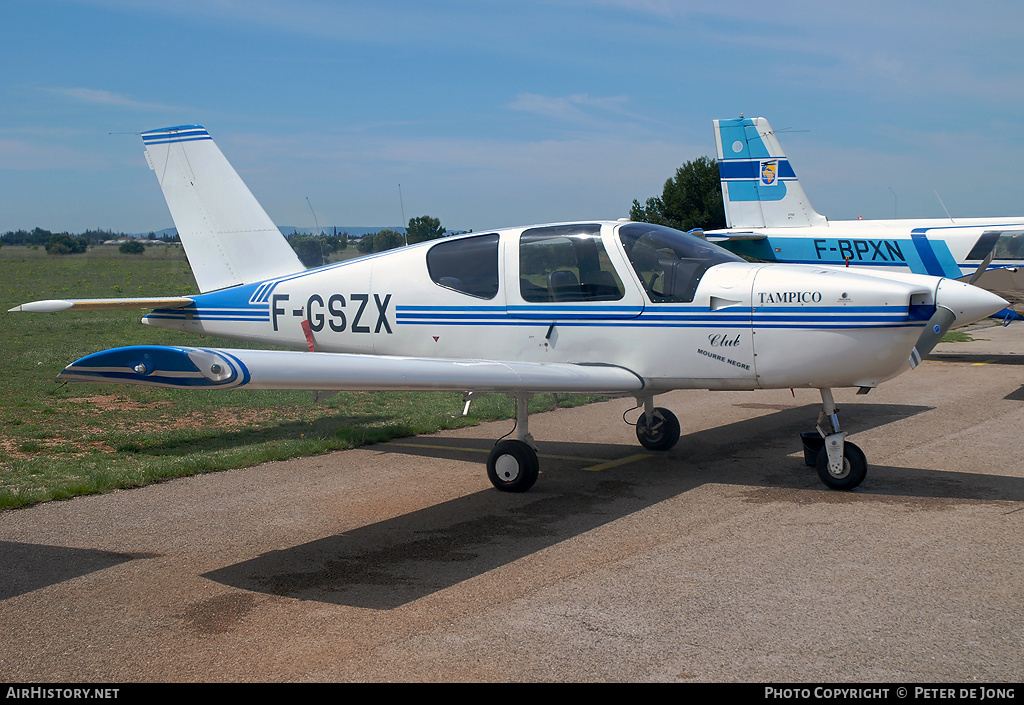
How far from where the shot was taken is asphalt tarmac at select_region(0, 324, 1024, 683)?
3.83 metres

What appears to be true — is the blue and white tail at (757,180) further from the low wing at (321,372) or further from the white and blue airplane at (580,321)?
the low wing at (321,372)

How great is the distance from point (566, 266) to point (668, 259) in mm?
870

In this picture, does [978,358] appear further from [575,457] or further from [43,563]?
[43,563]

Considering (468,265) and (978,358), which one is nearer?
(468,265)

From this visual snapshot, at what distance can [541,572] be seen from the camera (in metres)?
5.02

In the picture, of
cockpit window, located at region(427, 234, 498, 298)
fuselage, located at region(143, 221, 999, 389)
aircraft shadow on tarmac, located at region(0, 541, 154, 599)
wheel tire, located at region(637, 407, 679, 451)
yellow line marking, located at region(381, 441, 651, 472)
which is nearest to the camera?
aircraft shadow on tarmac, located at region(0, 541, 154, 599)

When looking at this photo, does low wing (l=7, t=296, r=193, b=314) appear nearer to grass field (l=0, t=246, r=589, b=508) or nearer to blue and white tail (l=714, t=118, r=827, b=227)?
grass field (l=0, t=246, r=589, b=508)

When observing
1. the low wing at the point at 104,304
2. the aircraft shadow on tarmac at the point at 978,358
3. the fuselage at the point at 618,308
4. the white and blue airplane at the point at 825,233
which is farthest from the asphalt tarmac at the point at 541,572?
the white and blue airplane at the point at 825,233

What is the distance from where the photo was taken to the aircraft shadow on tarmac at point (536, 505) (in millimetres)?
4992

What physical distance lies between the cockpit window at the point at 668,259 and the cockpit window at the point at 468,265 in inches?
46.9

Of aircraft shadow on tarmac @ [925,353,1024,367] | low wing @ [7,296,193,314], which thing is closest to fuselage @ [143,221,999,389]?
low wing @ [7,296,193,314]

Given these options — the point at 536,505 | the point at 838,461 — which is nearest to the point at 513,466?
the point at 536,505

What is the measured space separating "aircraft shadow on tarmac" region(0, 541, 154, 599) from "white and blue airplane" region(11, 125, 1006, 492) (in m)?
1.50

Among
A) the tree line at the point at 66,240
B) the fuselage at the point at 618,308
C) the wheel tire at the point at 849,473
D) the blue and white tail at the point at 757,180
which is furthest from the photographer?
the tree line at the point at 66,240
